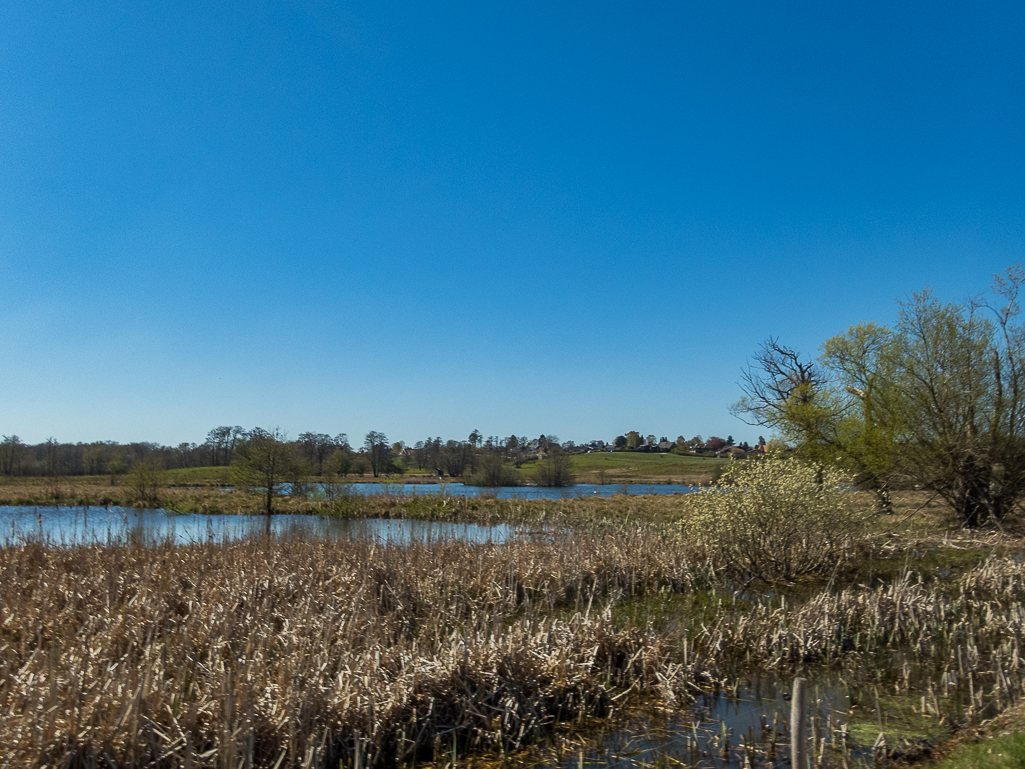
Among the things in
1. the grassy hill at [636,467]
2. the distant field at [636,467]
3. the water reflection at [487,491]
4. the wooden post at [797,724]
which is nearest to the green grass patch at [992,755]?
the wooden post at [797,724]

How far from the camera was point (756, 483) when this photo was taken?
1257cm

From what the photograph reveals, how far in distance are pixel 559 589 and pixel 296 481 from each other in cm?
2526

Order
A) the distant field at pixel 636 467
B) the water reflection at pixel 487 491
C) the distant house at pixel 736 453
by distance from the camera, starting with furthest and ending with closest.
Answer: the distant field at pixel 636 467
the water reflection at pixel 487 491
the distant house at pixel 736 453

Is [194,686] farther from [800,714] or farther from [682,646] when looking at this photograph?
[682,646]

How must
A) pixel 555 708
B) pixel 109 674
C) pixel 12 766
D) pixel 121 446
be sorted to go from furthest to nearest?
pixel 121 446
pixel 555 708
pixel 109 674
pixel 12 766

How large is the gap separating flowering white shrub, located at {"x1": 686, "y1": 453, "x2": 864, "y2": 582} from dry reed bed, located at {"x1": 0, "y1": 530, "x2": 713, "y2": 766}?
374 centimetres

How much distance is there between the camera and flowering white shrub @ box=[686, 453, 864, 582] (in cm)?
1245

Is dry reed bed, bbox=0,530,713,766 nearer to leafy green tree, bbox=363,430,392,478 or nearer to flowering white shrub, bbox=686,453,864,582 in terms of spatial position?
flowering white shrub, bbox=686,453,864,582

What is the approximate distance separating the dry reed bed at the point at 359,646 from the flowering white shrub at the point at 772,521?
139cm

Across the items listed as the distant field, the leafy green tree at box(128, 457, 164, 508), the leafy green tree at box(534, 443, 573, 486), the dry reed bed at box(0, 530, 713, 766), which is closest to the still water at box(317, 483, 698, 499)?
the leafy green tree at box(534, 443, 573, 486)

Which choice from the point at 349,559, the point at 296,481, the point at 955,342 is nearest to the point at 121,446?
the point at 296,481

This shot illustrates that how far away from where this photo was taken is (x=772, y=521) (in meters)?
12.6

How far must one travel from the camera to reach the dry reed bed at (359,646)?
14.2 feet

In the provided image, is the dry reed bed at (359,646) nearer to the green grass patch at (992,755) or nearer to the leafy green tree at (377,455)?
the green grass patch at (992,755)
